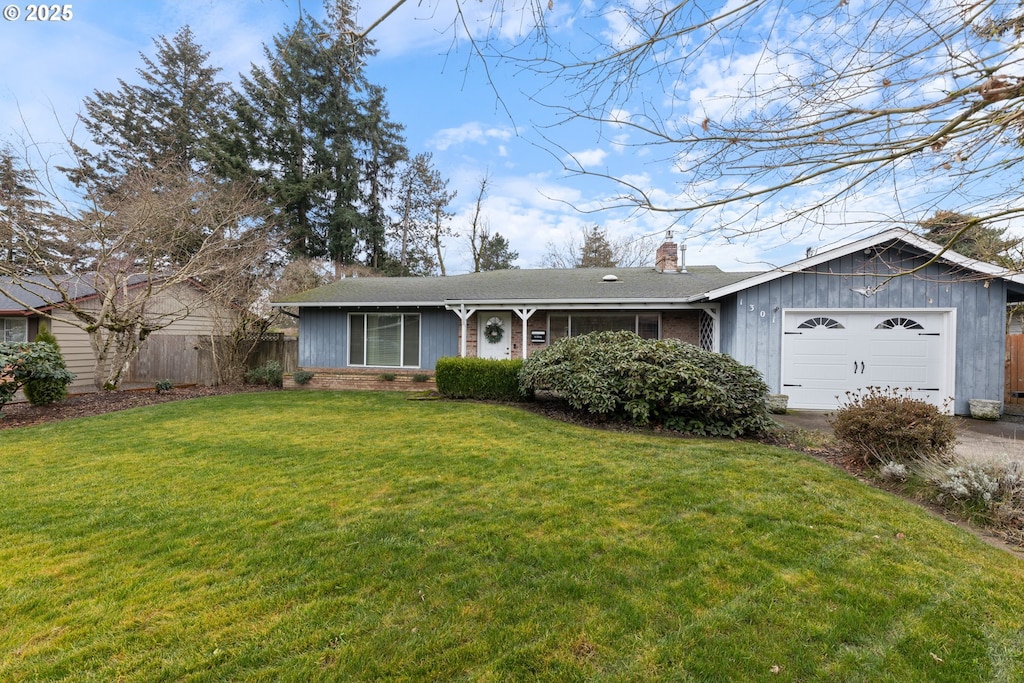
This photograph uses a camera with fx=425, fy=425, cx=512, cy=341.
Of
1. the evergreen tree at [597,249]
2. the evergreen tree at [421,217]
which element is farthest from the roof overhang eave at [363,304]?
the evergreen tree at [597,249]

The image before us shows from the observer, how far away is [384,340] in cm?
1201

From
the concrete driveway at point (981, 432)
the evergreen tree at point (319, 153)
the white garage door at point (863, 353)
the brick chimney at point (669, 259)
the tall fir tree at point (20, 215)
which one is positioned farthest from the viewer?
the evergreen tree at point (319, 153)

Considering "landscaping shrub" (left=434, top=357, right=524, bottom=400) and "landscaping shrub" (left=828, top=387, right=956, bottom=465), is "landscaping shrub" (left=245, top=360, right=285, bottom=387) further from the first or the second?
"landscaping shrub" (left=828, top=387, right=956, bottom=465)

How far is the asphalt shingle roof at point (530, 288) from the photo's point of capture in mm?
10414

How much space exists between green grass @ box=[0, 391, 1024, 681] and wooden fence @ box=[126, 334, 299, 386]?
8.78m

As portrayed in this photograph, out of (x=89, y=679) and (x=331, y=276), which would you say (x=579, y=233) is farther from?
(x=89, y=679)

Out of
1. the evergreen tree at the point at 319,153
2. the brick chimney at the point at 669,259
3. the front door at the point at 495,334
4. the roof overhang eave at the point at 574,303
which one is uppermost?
the evergreen tree at the point at 319,153

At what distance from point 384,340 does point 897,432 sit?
10.8 m

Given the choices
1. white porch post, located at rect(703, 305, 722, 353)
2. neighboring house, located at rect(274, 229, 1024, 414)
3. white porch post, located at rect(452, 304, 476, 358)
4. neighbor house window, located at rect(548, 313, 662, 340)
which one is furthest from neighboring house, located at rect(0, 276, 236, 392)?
white porch post, located at rect(703, 305, 722, 353)

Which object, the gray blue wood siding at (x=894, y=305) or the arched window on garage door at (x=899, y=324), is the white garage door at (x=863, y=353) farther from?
the gray blue wood siding at (x=894, y=305)

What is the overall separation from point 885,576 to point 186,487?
218 inches

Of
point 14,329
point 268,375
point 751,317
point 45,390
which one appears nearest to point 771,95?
point 751,317

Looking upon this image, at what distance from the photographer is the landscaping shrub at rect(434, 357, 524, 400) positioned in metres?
8.98

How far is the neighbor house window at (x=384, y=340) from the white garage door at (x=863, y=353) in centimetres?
891
